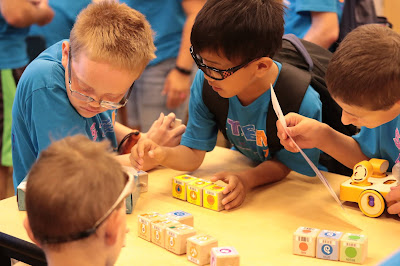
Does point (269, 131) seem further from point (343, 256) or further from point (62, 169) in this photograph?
point (62, 169)

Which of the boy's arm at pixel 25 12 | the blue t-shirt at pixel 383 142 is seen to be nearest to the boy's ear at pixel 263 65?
the blue t-shirt at pixel 383 142

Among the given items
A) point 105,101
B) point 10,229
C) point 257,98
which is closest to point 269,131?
point 257,98

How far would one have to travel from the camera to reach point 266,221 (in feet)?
4.82

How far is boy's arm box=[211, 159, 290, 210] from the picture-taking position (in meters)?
1.56

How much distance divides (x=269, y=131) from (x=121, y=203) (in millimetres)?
891

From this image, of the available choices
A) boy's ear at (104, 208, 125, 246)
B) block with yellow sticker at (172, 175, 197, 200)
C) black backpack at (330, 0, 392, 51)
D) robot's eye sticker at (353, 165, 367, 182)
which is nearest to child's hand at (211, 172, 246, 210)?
block with yellow sticker at (172, 175, 197, 200)

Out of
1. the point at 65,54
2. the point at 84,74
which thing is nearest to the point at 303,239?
the point at 84,74

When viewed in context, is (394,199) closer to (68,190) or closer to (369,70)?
(369,70)

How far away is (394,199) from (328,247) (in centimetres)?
32

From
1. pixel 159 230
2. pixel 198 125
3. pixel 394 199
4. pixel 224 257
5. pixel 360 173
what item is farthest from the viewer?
pixel 198 125

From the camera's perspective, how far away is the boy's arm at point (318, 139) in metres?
1.63

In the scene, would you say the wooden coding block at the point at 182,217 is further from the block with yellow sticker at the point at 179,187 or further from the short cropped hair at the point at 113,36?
the short cropped hair at the point at 113,36

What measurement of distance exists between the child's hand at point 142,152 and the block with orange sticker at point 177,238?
385mm

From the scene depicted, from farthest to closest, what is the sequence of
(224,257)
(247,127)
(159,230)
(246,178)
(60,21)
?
(60,21)
(247,127)
(246,178)
(159,230)
(224,257)
